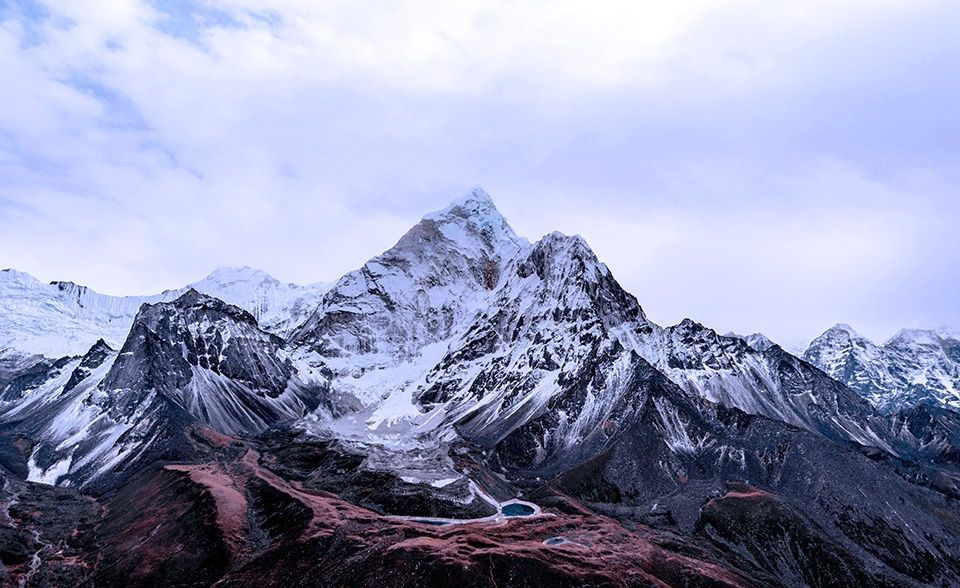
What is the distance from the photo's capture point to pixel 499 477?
16300cm

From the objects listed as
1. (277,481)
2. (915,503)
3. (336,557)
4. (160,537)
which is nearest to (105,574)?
(160,537)

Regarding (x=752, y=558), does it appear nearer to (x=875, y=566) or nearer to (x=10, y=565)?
(x=875, y=566)

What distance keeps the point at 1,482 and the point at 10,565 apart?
6617cm

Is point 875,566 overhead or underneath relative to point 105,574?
overhead

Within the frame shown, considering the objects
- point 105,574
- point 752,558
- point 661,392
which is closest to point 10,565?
point 105,574

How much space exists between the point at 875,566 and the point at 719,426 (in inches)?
2920

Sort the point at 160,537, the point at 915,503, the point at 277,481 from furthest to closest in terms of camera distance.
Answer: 1. the point at 277,481
2. the point at 915,503
3. the point at 160,537

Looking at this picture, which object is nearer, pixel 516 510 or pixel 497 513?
pixel 497 513

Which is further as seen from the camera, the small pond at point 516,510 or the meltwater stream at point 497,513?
the small pond at point 516,510

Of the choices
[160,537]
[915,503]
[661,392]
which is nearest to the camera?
[160,537]

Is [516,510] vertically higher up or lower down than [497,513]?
higher up

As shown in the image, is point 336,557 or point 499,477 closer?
point 336,557

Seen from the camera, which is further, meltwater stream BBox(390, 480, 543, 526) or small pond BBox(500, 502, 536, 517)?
small pond BBox(500, 502, 536, 517)

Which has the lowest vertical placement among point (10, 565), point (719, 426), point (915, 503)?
point (10, 565)
